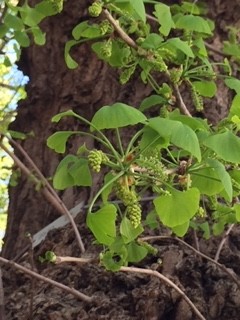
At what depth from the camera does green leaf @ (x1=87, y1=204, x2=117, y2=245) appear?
95 cm

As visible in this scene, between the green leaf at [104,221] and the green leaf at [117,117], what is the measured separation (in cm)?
12

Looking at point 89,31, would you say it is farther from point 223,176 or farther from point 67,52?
point 223,176

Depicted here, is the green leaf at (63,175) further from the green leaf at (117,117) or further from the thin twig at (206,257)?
the thin twig at (206,257)

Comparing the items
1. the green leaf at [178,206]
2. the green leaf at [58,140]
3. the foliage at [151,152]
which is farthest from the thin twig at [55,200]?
the green leaf at [178,206]

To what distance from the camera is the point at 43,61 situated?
195 cm

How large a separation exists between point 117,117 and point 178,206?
151mm

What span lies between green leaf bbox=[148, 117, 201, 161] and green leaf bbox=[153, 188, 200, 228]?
0.08m

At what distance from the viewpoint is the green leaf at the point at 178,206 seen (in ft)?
3.06

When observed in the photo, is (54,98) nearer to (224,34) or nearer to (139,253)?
(224,34)

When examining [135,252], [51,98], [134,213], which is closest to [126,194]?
[134,213]

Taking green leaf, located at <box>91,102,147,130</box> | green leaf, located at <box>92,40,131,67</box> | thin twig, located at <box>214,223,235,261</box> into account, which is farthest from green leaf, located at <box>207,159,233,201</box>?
thin twig, located at <box>214,223,235,261</box>

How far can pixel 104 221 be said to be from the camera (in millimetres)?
962

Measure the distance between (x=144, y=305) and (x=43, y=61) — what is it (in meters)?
0.90

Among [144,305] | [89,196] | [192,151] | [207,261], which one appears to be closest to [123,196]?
[192,151]
